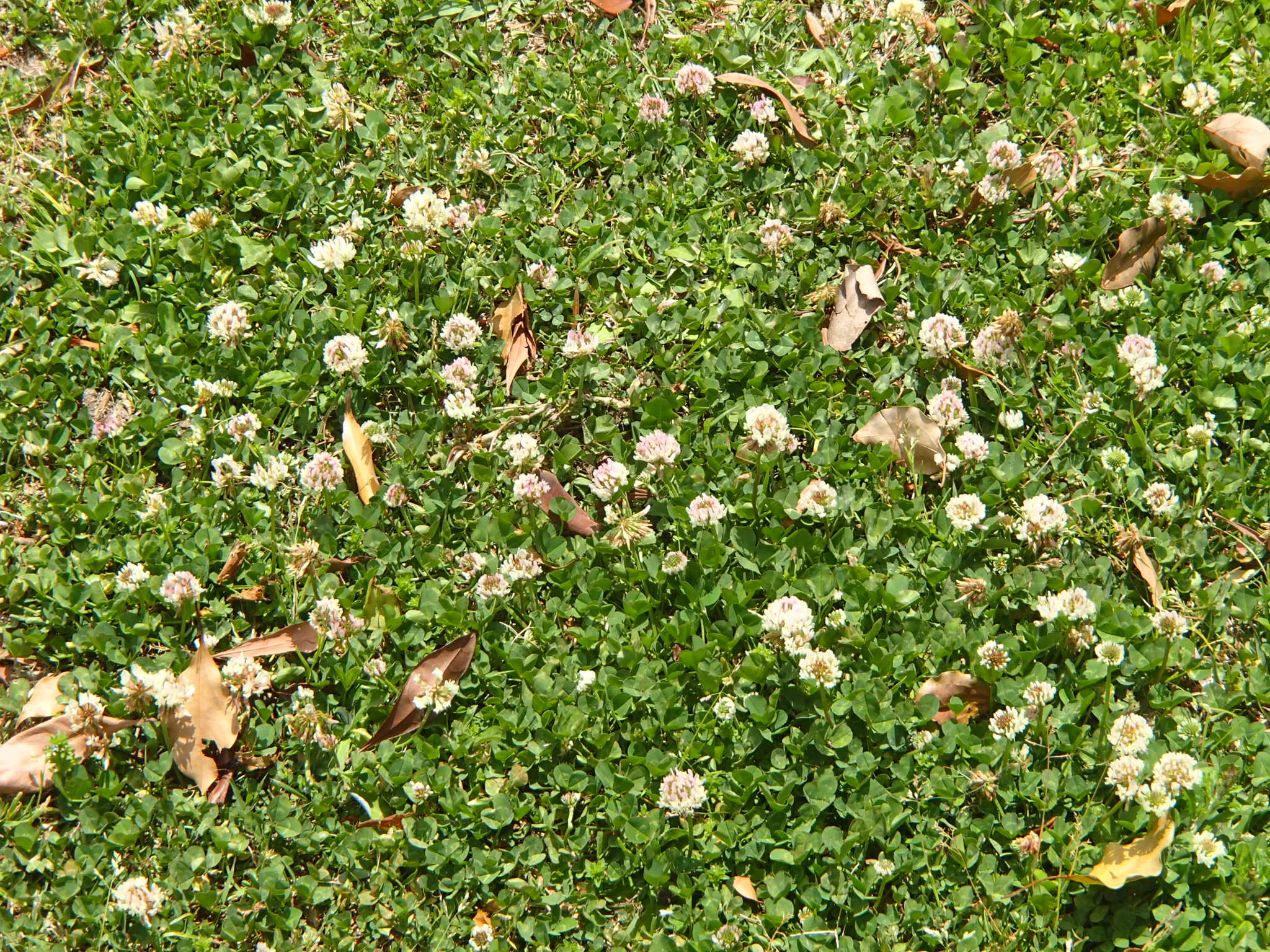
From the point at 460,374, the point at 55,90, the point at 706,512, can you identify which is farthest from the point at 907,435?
the point at 55,90

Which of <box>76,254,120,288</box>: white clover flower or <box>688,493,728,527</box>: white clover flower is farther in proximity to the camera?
<box>76,254,120,288</box>: white clover flower

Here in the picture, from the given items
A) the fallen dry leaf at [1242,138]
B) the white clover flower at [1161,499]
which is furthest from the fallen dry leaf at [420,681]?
the fallen dry leaf at [1242,138]

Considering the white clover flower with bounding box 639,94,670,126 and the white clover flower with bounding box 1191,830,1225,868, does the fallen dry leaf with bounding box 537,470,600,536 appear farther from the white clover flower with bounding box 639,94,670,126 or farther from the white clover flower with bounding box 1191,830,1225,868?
the white clover flower with bounding box 1191,830,1225,868

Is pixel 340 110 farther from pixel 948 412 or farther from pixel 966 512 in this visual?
pixel 966 512

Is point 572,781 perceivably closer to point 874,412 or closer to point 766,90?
point 874,412

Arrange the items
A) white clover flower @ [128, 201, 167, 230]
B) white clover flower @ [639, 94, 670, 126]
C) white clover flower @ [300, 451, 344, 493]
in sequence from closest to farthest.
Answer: white clover flower @ [300, 451, 344, 493]
white clover flower @ [128, 201, 167, 230]
white clover flower @ [639, 94, 670, 126]

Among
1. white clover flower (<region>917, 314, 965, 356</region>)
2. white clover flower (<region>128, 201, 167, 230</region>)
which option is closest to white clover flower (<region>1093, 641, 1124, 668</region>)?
white clover flower (<region>917, 314, 965, 356</region>)

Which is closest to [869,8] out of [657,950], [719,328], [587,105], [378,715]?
[587,105]

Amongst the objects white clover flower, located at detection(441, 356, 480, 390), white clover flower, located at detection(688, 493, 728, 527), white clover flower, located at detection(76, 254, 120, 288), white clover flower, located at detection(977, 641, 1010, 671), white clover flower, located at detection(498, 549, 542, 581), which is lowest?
white clover flower, located at detection(977, 641, 1010, 671)

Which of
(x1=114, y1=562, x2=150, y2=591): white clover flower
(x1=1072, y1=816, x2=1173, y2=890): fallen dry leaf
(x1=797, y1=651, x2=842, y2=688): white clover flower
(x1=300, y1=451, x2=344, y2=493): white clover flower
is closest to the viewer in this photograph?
(x1=1072, y1=816, x2=1173, y2=890): fallen dry leaf
